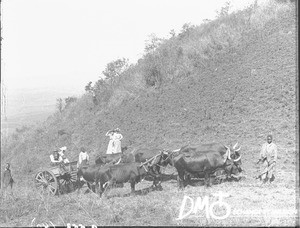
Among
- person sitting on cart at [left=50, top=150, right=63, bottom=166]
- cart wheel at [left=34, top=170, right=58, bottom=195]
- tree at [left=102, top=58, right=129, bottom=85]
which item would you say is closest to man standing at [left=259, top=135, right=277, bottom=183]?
cart wheel at [left=34, top=170, right=58, bottom=195]

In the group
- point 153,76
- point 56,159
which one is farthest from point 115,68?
point 56,159

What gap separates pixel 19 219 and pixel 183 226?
4510mm

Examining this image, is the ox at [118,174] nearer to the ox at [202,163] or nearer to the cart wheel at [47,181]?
the ox at [202,163]

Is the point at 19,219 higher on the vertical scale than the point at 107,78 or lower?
lower

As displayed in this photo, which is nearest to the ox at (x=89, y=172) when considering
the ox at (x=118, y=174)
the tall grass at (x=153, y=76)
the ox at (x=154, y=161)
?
the ox at (x=118, y=174)

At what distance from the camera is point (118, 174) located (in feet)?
41.1

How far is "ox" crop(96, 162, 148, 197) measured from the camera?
12516mm

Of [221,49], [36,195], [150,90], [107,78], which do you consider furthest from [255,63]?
[36,195]

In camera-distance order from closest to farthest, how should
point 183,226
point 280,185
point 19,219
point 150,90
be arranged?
point 183,226 → point 19,219 → point 280,185 → point 150,90

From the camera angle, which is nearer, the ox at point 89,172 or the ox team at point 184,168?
the ox team at point 184,168

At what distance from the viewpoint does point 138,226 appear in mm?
9648

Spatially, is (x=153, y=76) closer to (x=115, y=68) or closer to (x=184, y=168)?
(x=115, y=68)

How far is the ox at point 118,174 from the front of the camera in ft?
41.1

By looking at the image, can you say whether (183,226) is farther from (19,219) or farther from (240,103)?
(240,103)
